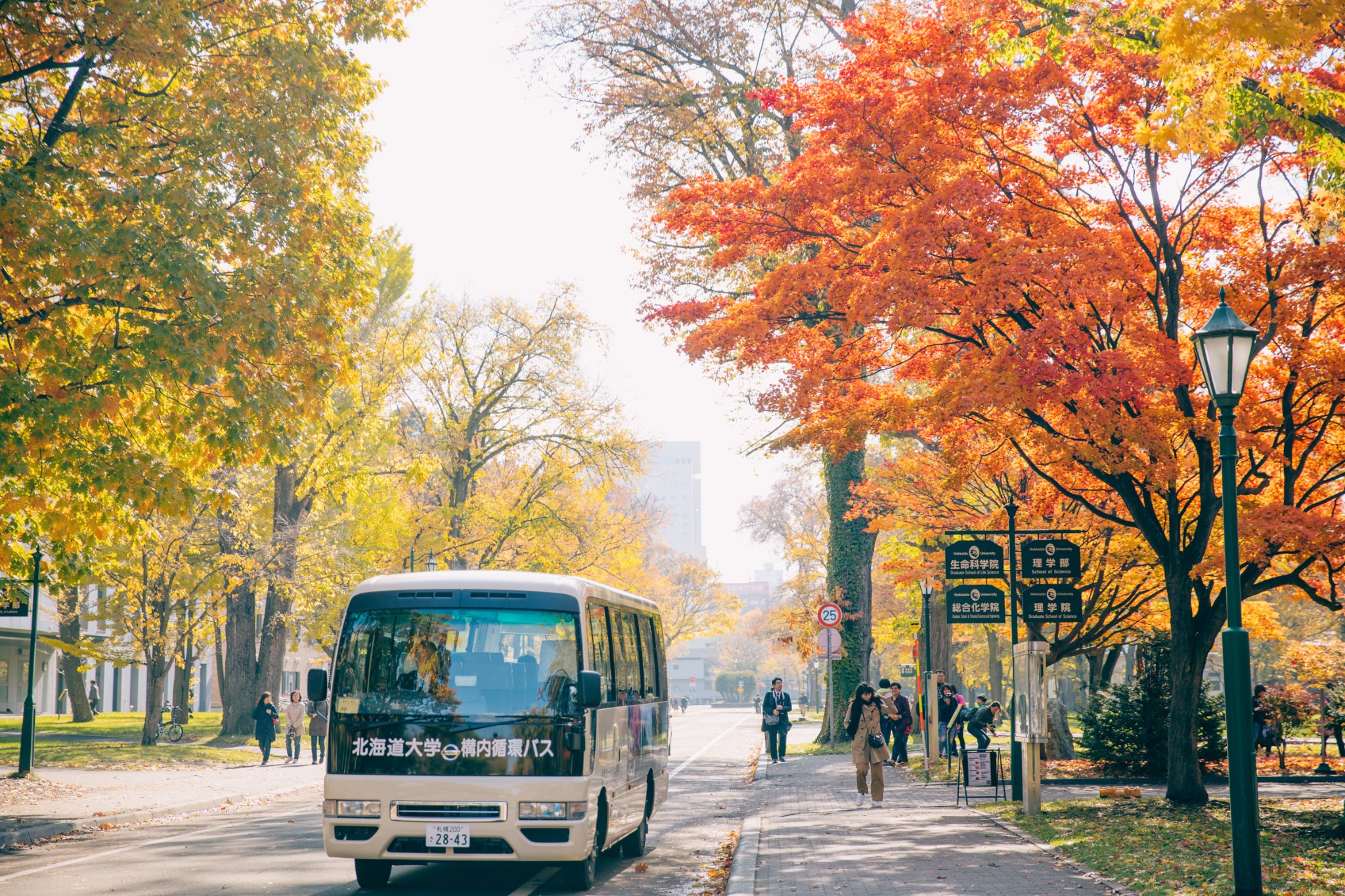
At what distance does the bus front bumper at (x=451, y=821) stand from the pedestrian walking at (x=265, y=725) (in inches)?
813

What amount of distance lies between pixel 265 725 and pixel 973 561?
16.9m

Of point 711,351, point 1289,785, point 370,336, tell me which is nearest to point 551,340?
point 370,336

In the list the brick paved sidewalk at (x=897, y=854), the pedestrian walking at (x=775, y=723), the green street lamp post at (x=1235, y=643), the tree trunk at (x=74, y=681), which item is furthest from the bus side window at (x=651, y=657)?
the tree trunk at (x=74, y=681)

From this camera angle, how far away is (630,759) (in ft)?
41.0

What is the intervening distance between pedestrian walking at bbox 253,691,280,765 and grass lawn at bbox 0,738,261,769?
0.59m

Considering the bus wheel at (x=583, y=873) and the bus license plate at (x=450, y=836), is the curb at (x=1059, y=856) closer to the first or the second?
the bus wheel at (x=583, y=873)

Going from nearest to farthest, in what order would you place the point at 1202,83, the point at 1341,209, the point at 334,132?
1. the point at 1202,83
2. the point at 1341,209
3. the point at 334,132

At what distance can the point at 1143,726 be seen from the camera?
21.8m

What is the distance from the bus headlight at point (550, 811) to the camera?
9.85 meters

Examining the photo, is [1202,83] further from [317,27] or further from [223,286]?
[317,27]

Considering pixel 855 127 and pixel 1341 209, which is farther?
pixel 855 127

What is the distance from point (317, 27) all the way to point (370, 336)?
24275 mm

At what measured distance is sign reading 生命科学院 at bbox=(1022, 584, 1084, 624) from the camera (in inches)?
797

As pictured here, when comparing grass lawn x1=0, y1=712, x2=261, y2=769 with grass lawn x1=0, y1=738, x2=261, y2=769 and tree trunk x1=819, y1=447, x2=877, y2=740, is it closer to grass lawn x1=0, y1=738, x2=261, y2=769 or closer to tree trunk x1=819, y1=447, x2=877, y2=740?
grass lawn x1=0, y1=738, x2=261, y2=769
